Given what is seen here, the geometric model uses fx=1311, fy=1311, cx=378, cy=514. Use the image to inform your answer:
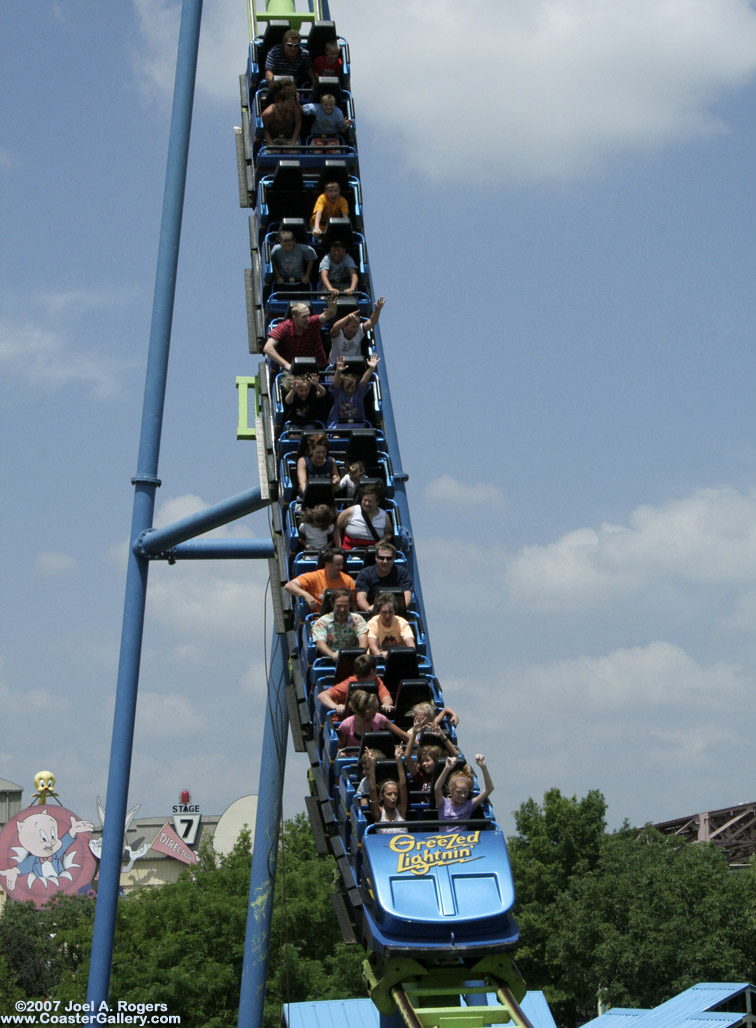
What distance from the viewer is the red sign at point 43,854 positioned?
134 ft

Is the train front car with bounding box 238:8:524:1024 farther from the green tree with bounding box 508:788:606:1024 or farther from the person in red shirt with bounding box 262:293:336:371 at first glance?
the green tree with bounding box 508:788:606:1024

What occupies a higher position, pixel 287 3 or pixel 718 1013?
pixel 287 3

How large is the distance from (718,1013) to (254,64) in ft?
41.4

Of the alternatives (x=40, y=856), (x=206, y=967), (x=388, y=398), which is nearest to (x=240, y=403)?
(x=388, y=398)

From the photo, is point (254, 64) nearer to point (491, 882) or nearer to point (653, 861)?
point (491, 882)

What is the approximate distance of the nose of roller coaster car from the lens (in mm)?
6094

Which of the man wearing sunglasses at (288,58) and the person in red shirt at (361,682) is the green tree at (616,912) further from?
the person in red shirt at (361,682)

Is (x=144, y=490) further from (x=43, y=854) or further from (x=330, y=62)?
(x=43, y=854)

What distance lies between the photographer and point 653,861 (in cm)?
2486

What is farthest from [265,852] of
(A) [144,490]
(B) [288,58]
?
(B) [288,58]

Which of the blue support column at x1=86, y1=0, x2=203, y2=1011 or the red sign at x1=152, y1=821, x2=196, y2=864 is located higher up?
the red sign at x1=152, y1=821, x2=196, y2=864

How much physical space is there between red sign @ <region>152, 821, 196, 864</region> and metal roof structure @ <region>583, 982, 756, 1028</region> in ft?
114

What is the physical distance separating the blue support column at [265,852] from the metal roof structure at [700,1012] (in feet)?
23.8

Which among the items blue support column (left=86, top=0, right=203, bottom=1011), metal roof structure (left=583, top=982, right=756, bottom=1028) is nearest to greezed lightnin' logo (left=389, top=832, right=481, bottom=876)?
blue support column (left=86, top=0, right=203, bottom=1011)
